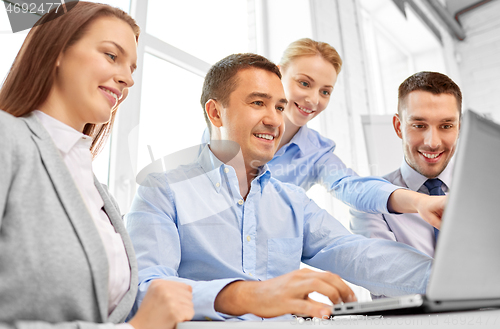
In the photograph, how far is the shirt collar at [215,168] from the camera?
98 cm

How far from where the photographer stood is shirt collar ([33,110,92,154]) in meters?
0.61

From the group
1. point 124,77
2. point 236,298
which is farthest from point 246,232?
point 124,77

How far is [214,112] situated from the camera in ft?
3.98

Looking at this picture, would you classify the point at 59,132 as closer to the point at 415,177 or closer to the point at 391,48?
the point at 415,177

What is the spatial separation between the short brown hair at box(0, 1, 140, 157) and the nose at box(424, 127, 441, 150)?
1.15 m

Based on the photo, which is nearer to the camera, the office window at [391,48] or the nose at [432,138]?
the nose at [432,138]

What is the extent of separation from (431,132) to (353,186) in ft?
1.26

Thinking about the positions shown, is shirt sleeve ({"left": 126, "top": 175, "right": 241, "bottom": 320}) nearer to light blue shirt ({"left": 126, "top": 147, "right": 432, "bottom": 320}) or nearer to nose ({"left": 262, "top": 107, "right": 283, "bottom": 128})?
light blue shirt ({"left": 126, "top": 147, "right": 432, "bottom": 320})

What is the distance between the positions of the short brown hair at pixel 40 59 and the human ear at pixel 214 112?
0.54 metres

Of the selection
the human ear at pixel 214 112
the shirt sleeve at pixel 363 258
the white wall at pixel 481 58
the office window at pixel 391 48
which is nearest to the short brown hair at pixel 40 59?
the human ear at pixel 214 112

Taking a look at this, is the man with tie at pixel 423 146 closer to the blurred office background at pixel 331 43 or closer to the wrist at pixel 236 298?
the blurred office background at pixel 331 43

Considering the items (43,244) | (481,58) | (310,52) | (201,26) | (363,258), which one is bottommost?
(363,258)

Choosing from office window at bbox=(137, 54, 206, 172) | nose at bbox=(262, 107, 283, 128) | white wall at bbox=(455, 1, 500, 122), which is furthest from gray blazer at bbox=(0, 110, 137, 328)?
white wall at bbox=(455, 1, 500, 122)

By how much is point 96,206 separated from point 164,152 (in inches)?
36.0
